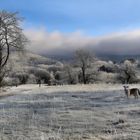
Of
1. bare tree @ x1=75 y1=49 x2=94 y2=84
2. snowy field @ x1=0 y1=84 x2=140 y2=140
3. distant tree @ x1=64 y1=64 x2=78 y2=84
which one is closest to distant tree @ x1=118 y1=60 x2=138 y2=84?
bare tree @ x1=75 y1=49 x2=94 y2=84

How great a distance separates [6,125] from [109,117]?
471 centimetres

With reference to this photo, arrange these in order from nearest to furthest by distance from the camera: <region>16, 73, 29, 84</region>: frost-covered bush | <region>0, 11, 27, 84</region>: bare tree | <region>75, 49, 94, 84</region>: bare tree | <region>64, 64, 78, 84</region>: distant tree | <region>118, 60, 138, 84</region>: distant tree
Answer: <region>0, 11, 27, 84</region>: bare tree, <region>75, 49, 94, 84</region>: bare tree, <region>118, 60, 138, 84</region>: distant tree, <region>64, 64, 78, 84</region>: distant tree, <region>16, 73, 29, 84</region>: frost-covered bush

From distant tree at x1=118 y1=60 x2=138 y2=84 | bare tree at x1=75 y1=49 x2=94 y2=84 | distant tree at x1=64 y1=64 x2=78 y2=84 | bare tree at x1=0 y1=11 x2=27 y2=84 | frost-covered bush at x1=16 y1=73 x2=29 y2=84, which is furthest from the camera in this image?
frost-covered bush at x1=16 y1=73 x2=29 y2=84

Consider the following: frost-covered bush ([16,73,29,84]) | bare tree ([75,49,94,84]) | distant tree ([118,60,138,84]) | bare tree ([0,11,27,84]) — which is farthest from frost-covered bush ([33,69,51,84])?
bare tree ([0,11,27,84])

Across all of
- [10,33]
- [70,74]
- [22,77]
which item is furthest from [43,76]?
[10,33]

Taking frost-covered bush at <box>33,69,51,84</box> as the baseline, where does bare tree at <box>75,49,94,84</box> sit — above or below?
above

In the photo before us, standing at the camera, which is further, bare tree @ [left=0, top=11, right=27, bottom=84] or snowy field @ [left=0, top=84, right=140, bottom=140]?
bare tree @ [left=0, top=11, right=27, bottom=84]

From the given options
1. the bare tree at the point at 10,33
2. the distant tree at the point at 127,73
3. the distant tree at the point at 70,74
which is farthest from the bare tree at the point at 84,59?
the bare tree at the point at 10,33

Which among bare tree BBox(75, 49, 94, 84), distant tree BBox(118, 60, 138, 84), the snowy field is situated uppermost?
bare tree BBox(75, 49, 94, 84)

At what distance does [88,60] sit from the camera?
404ft

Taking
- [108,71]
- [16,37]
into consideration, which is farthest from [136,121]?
[108,71]

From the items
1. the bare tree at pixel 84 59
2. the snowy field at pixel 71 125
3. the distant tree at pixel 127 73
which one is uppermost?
the bare tree at pixel 84 59

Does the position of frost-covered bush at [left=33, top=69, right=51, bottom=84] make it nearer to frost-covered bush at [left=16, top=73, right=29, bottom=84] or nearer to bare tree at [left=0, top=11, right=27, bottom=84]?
frost-covered bush at [left=16, top=73, right=29, bottom=84]

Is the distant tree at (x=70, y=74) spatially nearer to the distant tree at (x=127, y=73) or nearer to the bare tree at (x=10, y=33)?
the distant tree at (x=127, y=73)
